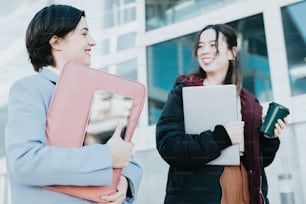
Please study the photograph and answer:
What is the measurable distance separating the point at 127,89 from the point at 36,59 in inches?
6.1

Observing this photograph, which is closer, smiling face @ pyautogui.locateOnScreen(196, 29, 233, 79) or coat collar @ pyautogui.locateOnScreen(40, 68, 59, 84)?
coat collar @ pyautogui.locateOnScreen(40, 68, 59, 84)

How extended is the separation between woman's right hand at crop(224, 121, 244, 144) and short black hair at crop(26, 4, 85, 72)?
0.98 ft

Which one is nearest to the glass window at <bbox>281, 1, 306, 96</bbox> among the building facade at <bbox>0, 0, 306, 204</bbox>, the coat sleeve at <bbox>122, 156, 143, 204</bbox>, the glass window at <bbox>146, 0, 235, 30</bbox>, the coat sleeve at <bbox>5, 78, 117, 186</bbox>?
the building facade at <bbox>0, 0, 306, 204</bbox>

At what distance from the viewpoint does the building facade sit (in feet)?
4.07

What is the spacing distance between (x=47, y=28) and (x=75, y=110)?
139 millimetres

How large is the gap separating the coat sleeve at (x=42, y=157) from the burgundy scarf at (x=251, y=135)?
331 millimetres

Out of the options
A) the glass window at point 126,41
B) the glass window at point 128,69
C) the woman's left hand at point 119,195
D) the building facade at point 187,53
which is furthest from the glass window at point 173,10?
the woman's left hand at point 119,195

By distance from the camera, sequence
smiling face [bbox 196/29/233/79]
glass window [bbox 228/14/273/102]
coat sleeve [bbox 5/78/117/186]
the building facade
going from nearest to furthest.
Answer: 1. coat sleeve [bbox 5/78/117/186]
2. smiling face [bbox 196/29/233/79]
3. the building facade
4. glass window [bbox 228/14/273/102]

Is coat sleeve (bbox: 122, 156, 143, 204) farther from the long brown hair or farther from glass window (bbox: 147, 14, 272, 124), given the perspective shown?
glass window (bbox: 147, 14, 272, 124)

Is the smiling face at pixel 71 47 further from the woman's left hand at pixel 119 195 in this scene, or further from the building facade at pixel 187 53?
the building facade at pixel 187 53

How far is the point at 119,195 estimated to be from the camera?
439 millimetres

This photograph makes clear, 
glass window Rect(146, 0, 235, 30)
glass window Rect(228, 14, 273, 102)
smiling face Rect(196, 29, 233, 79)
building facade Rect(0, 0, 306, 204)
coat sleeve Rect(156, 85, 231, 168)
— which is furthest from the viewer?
glass window Rect(146, 0, 235, 30)

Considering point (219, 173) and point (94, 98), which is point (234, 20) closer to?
point (219, 173)

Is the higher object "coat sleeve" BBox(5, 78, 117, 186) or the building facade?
the building facade
